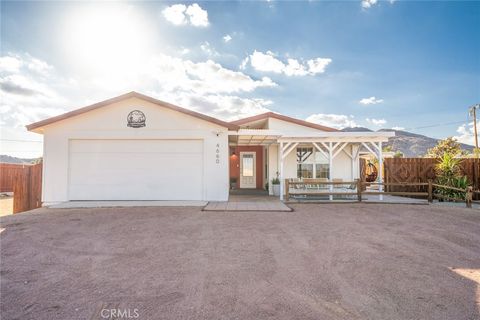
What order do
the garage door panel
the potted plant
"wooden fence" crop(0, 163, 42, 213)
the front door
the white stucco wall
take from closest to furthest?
the white stucco wall → "wooden fence" crop(0, 163, 42, 213) → the garage door panel → the potted plant → the front door

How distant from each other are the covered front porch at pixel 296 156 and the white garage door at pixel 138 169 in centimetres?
261

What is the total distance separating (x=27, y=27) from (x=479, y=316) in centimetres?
1358

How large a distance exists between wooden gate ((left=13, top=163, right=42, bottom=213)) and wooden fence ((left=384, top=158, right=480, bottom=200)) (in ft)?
54.8

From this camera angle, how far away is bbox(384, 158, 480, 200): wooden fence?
40.2ft

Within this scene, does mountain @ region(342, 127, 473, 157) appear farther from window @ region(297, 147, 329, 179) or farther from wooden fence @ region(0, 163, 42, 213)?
wooden fence @ region(0, 163, 42, 213)

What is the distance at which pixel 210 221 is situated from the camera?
22.9 feet

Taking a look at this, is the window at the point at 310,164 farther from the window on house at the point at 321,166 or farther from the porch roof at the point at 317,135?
the porch roof at the point at 317,135

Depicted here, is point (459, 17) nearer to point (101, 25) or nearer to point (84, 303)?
point (101, 25)

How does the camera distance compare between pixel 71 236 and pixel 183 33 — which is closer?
pixel 71 236

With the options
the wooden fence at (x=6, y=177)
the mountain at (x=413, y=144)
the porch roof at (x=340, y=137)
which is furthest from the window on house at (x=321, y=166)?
the mountain at (x=413, y=144)

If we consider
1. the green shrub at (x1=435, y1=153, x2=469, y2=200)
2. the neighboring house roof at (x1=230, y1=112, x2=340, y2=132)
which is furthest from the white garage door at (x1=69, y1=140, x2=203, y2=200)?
the green shrub at (x1=435, y1=153, x2=469, y2=200)

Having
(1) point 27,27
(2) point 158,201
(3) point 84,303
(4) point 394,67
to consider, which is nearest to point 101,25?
(1) point 27,27

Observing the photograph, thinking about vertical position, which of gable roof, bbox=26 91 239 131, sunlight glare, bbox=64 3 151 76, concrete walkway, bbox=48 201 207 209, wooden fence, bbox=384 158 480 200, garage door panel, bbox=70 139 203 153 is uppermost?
sunlight glare, bbox=64 3 151 76

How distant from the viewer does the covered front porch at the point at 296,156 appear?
11102mm
